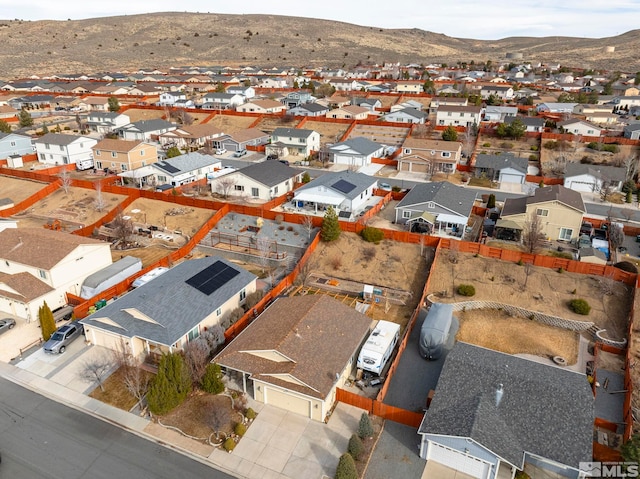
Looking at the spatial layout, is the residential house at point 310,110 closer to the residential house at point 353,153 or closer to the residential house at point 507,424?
the residential house at point 353,153

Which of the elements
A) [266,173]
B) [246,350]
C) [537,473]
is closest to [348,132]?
[266,173]

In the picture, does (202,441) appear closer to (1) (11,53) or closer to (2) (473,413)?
(2) (473,413)

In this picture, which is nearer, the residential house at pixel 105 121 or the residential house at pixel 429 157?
the residential house at pixel 429 157

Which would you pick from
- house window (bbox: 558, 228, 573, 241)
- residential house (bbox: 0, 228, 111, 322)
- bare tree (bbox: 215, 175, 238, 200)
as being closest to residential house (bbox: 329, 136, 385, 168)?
bare tree (bbox: 215, 175, 238, 200)

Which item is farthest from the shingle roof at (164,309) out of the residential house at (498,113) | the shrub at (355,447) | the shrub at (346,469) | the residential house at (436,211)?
the residential house at (498,113)

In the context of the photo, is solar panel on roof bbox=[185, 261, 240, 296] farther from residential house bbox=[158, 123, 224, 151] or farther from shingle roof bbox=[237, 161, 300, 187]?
residential house bbox=[158, 123, 224, 151]

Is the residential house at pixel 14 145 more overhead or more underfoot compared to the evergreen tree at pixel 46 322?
more overhead
